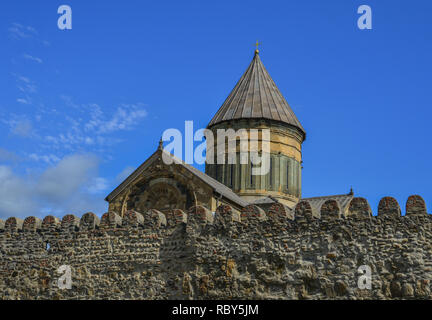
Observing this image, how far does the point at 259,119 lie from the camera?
23547 millimetres

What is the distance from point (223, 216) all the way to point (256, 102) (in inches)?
444

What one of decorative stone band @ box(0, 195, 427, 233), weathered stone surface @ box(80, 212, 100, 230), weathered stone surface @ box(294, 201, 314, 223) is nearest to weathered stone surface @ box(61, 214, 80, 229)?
decorative stone band @ box(0, 195, 427, 233)

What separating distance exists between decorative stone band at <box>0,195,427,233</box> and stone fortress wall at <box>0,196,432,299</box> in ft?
0.07

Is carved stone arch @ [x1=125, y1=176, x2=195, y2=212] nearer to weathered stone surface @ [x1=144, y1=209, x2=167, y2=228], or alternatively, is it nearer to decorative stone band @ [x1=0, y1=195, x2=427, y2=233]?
decorative stone band @ [x1=0, y1=195, x2=427, y2=233]

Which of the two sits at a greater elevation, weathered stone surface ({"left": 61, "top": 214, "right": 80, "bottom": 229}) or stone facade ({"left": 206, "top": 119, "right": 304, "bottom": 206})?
stone facade ({"left": 206, "top": 119, "right": 304, "bottom": 206})

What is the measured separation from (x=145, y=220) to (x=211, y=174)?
9.42 metres

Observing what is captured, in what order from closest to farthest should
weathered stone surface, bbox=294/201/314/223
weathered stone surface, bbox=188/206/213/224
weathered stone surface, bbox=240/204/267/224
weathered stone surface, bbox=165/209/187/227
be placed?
weathered stone surface, bbox=294/201/314/223 < weathered stone surface, bbox=240/204/267/224 < weathered stone surface, bbox=188/206/213/224 < weathered stone surface, bbox=165/209/187/227

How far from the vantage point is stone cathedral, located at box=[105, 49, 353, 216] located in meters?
19.1

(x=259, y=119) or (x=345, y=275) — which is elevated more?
(x=259, y=119)

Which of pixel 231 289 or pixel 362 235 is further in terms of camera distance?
pixel 231 289

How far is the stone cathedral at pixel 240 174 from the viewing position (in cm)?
1912
